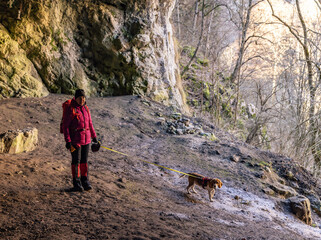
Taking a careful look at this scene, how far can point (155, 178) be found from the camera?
20.9 ft

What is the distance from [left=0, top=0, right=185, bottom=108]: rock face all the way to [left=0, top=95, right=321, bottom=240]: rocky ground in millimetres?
988

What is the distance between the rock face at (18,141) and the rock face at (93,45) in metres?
3.43


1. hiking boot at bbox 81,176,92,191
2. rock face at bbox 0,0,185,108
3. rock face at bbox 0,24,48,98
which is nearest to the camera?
hiking boot at bbox 81,176,92,191

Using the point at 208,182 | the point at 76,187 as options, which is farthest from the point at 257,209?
the point at 76,187


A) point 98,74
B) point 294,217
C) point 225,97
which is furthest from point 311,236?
point 225,97

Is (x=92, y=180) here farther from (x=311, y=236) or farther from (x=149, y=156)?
(x=311, y=236)

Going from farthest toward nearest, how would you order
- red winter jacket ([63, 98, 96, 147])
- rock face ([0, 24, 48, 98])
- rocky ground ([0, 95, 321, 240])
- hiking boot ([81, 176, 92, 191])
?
rock face ([0, 24, 48, 98])
hiking boot ([81, 176, 92, 191])
red winter jacket ([63, 98, 96, 147])
rocky ground ([0, 95, 321, 240])

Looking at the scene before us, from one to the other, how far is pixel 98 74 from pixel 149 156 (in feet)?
17.7

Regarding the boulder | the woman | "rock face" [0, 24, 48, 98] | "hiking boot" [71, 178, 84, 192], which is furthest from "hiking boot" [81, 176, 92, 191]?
"rock face" [0, 24, 48, 98]

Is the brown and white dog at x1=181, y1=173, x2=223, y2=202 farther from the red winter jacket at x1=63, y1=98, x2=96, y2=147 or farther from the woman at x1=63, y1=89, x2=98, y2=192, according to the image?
the red winter jacket at x1=63, y1=98, x2=96, y2=147

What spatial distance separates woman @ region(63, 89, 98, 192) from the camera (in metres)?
4.38

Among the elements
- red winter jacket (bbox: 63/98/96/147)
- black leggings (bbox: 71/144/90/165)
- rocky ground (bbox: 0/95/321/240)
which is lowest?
rocky ground (bbox: 0/95/321/240)

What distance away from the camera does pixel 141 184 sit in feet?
18.8

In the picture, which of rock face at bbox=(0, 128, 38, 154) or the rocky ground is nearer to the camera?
the rocky ground
